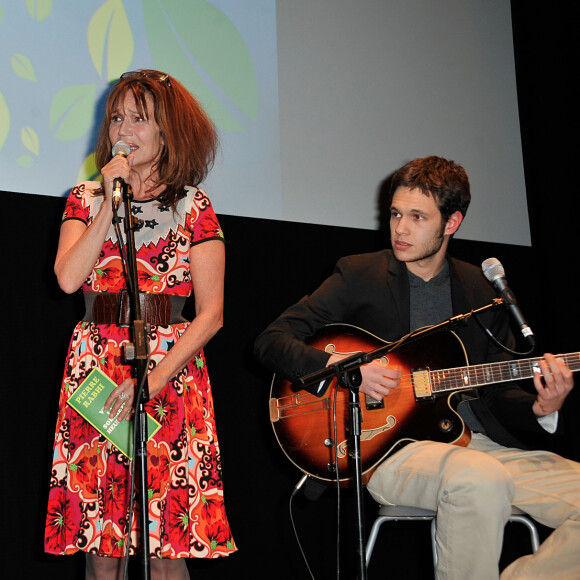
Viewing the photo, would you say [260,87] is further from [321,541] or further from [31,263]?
[321,541]

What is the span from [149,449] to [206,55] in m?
1.88

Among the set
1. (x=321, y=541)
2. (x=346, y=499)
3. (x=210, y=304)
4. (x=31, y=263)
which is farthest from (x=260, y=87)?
(x=321, y=541)

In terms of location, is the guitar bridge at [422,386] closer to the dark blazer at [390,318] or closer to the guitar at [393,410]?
the guitar at [393,410]

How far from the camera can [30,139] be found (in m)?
2.61

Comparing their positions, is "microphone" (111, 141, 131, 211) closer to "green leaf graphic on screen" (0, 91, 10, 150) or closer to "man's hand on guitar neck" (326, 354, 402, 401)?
"man's hand on guitar neck" (326, 354, 402, 401)

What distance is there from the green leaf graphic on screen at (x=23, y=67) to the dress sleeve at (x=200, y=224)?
39.1 inches

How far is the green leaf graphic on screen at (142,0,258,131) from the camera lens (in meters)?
2.93

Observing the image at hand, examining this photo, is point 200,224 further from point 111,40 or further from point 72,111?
point 111,40

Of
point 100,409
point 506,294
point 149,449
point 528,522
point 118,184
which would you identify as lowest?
point 528,522

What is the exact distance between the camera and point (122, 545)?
5.91ft

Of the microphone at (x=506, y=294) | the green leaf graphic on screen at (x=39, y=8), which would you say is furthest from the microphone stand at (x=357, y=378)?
the green leaf graphic on screen at (x=39, y=8)

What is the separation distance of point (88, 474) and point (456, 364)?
116 centimetres

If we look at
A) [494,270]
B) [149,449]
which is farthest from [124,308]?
[494,270]

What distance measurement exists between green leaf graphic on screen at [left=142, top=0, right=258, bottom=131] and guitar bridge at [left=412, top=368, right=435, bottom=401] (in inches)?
58.9
